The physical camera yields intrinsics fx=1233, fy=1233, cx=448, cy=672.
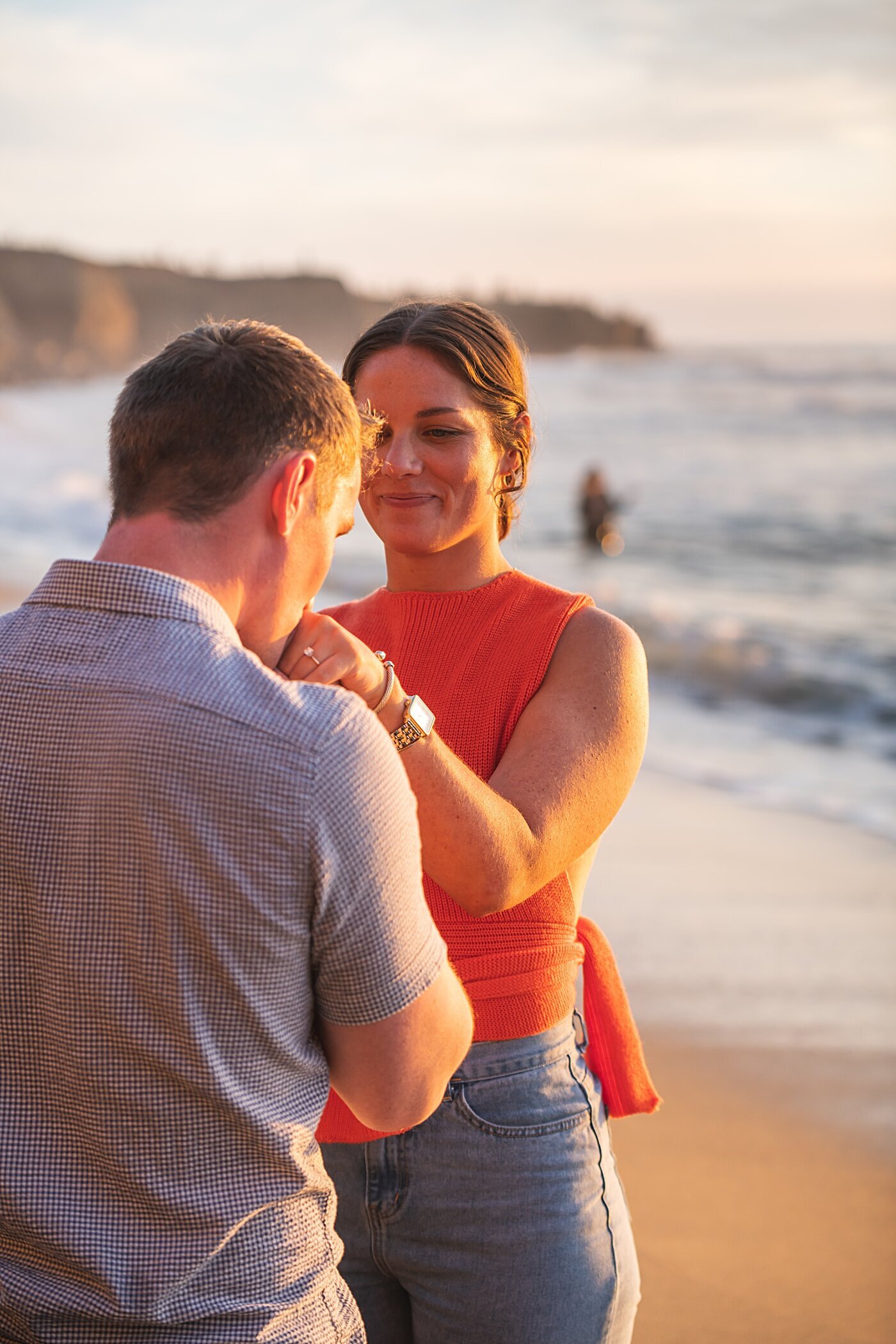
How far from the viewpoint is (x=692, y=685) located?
32.6 ft

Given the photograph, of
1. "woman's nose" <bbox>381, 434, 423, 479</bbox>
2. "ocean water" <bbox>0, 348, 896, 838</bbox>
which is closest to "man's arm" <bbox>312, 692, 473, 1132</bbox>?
"woman's nose" <bbox>381, 434, 423, 479</bbox>

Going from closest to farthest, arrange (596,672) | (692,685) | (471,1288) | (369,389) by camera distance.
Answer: (471,1288), (596,672), (369,389), (692,685)

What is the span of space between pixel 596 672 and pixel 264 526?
31.5 inches

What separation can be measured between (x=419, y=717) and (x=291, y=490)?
416 millimetres

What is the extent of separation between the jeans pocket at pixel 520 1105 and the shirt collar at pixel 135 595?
0.90m

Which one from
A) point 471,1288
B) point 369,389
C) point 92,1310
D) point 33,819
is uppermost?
point 369,389

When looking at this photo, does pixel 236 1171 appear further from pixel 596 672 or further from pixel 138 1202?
pixel 596 672

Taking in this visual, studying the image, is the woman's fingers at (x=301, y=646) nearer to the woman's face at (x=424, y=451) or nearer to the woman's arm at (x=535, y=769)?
the woman's arm at (x=535, y=769)

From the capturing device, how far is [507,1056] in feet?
5.99

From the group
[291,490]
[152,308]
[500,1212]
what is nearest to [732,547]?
[500,1212]

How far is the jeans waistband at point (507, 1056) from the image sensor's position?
181 centimetres

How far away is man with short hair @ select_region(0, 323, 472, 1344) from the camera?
112 cm

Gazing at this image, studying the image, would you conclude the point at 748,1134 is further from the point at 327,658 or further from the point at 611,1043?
the point at 327,658

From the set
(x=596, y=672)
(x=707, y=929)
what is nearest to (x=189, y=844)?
(x=596, y=672)
